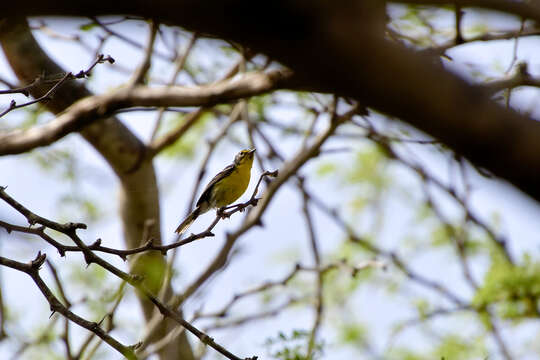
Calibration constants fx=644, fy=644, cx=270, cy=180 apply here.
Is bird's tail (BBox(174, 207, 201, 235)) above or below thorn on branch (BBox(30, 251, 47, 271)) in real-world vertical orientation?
above

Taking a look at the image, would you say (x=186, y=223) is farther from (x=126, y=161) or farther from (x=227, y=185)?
(x=126, y=161)

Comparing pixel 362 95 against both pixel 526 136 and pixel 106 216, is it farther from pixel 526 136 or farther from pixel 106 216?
pixel 106 216

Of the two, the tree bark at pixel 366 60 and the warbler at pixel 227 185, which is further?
the warbler at pixel 227 185

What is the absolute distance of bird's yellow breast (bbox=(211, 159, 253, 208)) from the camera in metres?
6.87

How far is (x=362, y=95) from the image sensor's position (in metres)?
1.28

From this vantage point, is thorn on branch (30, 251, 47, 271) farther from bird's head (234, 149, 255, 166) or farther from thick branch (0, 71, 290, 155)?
bird's head (234, 149, 255, 166)

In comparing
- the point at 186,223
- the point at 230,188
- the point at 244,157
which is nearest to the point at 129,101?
the point at 186,223

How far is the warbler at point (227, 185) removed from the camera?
6.82 m

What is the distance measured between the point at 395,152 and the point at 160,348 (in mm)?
3666

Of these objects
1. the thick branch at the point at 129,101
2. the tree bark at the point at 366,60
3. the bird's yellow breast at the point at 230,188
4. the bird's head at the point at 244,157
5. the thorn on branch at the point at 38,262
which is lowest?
the tree bark at the point at 366,60

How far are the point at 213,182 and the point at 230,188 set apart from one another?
23 cm

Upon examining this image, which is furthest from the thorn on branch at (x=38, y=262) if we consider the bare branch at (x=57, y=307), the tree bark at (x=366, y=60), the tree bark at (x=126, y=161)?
the tree bark at (x=126, y=161)

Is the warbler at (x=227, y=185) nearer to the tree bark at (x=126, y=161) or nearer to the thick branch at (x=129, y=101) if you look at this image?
the tree bark at (x=126, y=161)

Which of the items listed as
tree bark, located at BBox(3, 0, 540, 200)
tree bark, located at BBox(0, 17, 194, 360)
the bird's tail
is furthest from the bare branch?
the bird's tail
